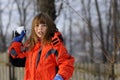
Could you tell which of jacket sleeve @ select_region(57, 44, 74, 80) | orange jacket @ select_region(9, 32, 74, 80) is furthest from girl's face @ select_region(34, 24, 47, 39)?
jacket sleeve @ select_region(57, 44, 74, 80)

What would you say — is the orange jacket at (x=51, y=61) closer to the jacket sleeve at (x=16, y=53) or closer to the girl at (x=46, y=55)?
the girl at (x=46, y=55)

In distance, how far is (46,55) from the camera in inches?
197

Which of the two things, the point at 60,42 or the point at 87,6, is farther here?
the point at 87,6

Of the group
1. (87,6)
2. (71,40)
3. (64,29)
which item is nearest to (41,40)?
(87,6)

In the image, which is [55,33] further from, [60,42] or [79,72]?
[79,72]

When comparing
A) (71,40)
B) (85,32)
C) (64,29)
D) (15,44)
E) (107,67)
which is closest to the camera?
(15,44)

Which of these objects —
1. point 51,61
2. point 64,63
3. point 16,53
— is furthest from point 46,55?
point 16,53

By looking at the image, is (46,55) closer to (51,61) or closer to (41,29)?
(51,61)

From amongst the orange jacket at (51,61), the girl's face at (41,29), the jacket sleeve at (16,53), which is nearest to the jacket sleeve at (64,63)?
the orange jacket at (51,61)

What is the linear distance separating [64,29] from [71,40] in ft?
19.8

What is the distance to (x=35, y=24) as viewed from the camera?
5137mm

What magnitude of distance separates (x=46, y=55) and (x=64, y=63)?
0.25 m

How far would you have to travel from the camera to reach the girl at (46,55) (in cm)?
492

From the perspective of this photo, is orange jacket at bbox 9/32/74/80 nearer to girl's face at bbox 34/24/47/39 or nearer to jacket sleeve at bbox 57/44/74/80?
jacket sleeve at bbox 57/44/74/80
